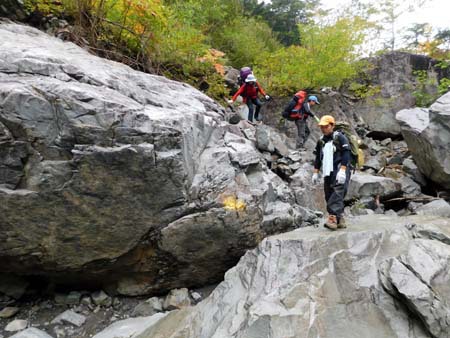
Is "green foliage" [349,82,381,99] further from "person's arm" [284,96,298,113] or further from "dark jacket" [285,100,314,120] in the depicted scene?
"person's arm" [284,96,298,113]

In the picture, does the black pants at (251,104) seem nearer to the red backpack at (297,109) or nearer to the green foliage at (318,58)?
the red backpack at (297,109)

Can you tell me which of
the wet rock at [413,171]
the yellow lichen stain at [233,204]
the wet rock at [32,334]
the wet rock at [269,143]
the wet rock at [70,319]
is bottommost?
the wet rock at [70,319]

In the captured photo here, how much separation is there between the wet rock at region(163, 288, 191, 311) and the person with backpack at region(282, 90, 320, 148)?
7.49m

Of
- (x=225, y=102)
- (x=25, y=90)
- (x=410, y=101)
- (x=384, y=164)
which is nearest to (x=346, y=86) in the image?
(x=410, y=101)

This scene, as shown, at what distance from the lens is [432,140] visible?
30.6 ft

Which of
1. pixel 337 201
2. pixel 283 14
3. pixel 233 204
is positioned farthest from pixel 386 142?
pixel 283 14

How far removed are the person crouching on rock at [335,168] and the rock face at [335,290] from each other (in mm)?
433

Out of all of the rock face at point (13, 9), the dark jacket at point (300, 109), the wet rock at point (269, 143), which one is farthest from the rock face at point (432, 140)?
the rock face at point (13, 9)

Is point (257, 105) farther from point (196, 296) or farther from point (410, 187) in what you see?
point (196, 296)

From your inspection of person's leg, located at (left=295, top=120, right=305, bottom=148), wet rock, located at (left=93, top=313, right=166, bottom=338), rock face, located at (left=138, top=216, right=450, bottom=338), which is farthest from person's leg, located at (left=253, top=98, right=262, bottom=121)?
wet rock, located at (left=93, top=313, right=166, bottom=338)

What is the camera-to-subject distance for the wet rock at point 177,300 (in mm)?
5742

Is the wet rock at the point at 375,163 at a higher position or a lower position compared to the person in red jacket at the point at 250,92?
lower

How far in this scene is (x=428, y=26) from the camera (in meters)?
22.5

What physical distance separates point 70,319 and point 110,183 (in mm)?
2481
